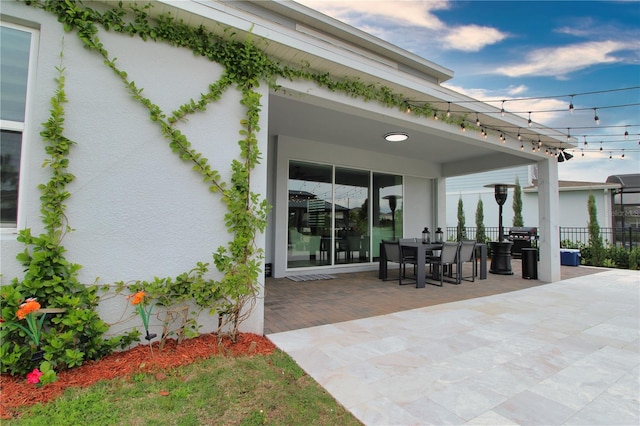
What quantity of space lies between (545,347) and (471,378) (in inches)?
47.1

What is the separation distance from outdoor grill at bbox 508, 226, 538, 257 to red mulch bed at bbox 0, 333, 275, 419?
34.4ft

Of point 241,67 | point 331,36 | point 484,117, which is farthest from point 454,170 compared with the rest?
point 241,67

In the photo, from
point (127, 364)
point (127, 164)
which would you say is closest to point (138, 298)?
point (127, 364)

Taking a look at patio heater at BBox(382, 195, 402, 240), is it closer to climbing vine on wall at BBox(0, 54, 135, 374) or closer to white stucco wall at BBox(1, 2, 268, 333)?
white stucco wall at BBox(1, 2, 268, 333)

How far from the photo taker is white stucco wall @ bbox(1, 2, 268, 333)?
7.48 feet

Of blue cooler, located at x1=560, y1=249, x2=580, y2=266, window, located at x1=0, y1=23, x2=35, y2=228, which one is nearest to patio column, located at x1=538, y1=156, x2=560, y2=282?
blue cooler, located at x1=560, y1=249, x2=580, y2=266

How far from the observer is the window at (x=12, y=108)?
222 cm

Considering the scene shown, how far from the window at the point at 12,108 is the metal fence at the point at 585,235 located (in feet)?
43.9

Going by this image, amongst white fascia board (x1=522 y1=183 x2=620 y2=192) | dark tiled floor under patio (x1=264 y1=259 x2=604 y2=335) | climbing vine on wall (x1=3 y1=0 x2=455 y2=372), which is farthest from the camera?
white fascia board (x1=522 y1=183 x2=620 y2=192)

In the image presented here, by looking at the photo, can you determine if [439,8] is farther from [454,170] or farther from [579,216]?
[579,216]

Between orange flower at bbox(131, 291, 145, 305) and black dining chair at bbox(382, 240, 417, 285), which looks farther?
black dining chair at bbox(382, 240, 417, 285)

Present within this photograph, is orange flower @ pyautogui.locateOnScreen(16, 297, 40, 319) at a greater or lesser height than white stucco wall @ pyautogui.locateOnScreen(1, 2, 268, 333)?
lesser

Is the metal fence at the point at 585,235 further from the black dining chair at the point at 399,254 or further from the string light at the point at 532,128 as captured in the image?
the black dining chair at the point at 399,254

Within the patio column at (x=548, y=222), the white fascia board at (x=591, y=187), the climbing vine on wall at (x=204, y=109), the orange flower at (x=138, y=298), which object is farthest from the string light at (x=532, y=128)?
the white fascia board at (x=591, y=187)
